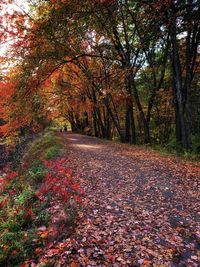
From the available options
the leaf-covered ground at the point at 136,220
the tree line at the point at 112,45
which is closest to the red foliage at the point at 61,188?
the leaf-covered ground at the point at 136,220

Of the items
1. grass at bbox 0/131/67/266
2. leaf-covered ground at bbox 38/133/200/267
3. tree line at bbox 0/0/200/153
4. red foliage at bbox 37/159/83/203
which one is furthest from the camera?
tree line at bbox 0/0/200/153

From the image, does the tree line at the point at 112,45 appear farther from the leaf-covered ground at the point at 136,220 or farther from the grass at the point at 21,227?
the grass at the point at 21,227

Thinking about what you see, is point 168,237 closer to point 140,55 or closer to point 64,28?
point 64,28

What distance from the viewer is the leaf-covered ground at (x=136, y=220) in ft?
12.6

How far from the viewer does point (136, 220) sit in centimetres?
492

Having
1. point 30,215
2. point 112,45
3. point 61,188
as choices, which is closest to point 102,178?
point 61,188

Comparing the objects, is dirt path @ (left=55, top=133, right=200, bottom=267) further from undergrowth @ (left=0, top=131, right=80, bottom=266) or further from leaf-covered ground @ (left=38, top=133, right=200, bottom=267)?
undergrowth @ (left=0, top=131, right=80, bottom=266)

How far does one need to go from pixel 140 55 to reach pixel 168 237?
43.6 ft

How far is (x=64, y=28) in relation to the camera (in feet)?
Result: 35.4

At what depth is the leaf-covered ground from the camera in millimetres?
3832

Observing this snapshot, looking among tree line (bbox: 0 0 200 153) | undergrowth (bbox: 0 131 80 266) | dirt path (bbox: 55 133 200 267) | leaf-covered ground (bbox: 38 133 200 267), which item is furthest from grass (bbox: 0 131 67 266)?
tree line (bbox: 0 0 200 153)

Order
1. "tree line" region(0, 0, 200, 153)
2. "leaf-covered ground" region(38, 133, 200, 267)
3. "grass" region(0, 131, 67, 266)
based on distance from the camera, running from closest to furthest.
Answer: "leaf-covered ground" region(38, 133, 200, 267)
"grass" region(0, 131, 67, 266)
"tree line" region(0, 0, 200, 153)

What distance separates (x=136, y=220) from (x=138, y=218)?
102 millimetres

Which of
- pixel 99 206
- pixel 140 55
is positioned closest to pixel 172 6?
pixel 140 55
